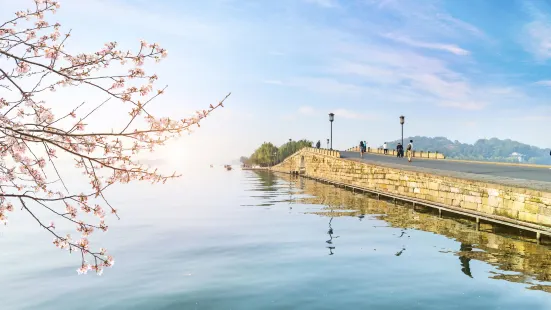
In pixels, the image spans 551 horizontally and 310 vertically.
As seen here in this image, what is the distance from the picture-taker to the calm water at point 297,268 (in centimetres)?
1141

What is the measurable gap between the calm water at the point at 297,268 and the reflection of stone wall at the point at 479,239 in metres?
0.05

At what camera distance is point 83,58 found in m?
6.48

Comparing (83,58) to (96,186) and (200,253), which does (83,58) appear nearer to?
(96,186)

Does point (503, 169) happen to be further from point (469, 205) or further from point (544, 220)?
point (544, 220)

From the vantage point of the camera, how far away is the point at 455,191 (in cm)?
2520

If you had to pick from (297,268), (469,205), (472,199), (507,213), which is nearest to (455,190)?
(469,205)

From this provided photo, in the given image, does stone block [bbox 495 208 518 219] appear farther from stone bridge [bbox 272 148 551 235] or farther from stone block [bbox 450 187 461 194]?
stone block [bbox 450 187 461 194]

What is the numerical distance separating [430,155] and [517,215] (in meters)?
34.9

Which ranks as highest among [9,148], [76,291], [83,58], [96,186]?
[83,58]

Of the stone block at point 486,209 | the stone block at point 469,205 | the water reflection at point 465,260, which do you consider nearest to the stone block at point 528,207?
the stone block at point 486,209

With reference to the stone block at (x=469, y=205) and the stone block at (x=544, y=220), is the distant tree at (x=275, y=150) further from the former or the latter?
the stone block at (x=544, y=220)

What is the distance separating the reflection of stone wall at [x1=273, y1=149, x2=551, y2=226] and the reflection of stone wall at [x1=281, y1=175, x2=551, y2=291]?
1169 mm

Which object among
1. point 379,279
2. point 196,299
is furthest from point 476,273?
point 196,299

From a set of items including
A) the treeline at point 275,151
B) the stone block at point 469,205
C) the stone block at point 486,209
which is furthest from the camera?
the treeline at point 275,151
